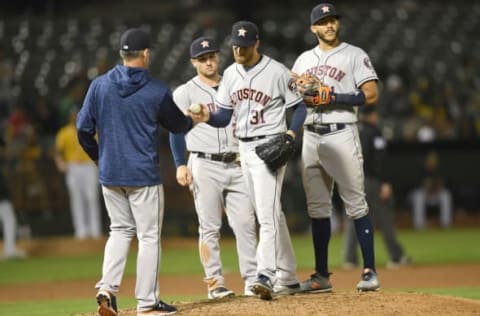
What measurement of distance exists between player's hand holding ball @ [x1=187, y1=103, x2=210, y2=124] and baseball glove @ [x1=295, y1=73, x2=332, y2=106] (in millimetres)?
807

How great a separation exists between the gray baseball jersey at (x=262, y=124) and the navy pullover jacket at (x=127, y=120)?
2.80 feet

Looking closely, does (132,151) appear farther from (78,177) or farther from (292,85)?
(78,177)

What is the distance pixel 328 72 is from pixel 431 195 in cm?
1325

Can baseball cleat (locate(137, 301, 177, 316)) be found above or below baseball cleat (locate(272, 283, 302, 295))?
above

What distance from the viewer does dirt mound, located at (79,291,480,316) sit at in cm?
698

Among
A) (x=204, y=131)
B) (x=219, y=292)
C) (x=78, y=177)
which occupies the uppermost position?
(x=204, y=131)

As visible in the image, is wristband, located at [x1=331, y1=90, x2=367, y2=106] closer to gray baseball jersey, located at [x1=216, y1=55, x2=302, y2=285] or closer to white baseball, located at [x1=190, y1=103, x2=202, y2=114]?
gray baseball jersey, located at [x1=216, y1=55, x2=302, y2=285]

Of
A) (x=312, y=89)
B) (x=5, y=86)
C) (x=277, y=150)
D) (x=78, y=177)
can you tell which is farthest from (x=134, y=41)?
(x=5, y=86)

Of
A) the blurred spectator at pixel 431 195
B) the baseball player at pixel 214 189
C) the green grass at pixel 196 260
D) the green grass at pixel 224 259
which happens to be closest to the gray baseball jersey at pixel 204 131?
the baseball player at pixel 214 189

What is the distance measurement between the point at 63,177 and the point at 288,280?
10.5 meters

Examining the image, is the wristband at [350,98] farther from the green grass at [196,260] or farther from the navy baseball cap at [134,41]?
the green grass at [196,260]

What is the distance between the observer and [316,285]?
8.13 meters

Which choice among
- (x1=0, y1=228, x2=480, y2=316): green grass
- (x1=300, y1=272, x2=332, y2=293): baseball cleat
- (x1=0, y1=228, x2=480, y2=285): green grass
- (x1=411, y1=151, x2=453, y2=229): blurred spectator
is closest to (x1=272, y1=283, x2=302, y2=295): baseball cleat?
(x1=300, y1=272, x2=332, y2=293): baseball cleat

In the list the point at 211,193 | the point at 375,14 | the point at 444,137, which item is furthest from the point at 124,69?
the point at 375,14
